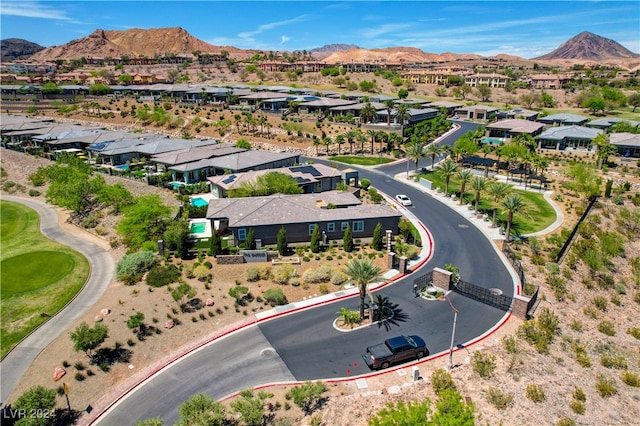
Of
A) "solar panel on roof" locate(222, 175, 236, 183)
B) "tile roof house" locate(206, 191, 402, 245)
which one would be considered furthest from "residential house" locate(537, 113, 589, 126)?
"solar panel on roof" locate(222, 175, 236, 183)

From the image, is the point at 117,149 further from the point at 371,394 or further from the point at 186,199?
the point at 371,394

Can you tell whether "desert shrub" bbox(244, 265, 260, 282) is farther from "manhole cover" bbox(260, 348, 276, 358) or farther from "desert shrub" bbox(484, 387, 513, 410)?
"desert shrub" bbox(484, 387, 513, 410)

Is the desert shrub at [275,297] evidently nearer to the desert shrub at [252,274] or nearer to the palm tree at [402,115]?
the desert shrub at [252,274]

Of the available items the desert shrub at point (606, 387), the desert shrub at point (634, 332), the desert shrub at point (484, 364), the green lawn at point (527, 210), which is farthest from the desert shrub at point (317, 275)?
the desert shrub at point (634, 332)

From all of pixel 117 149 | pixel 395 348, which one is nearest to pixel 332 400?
pixel 395 348

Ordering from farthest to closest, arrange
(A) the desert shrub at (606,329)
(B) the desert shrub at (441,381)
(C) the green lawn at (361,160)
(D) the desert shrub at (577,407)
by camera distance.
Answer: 1. (C) the green lawn at (361,160)
2. (A) the desert shrub at (606,329)
3. (B) the desert shrub at (441,381)
4. (D) the desert shrub at (577,407)
